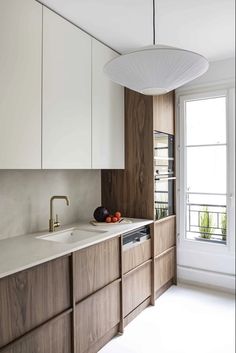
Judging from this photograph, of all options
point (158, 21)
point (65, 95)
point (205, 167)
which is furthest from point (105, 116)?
point (205, 167)

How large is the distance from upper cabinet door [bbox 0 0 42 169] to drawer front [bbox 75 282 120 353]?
3.33ft

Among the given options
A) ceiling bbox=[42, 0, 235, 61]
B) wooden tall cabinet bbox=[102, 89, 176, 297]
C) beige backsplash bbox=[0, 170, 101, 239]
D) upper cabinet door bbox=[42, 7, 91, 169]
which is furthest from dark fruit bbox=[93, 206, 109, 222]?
ceiling bbox=[42, 0, 235, 61]

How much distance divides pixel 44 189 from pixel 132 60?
1397mm

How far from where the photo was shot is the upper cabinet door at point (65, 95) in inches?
79.7

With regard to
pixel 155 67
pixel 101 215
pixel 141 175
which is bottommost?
pixel 101 215

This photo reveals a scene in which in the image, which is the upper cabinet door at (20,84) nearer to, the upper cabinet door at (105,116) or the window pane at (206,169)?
the upper cabinet door at (105,116)

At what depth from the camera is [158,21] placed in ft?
7.38

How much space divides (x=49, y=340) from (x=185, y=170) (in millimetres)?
2329

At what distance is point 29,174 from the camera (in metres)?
2.29

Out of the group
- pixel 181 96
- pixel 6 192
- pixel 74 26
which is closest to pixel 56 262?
pixel 6 192

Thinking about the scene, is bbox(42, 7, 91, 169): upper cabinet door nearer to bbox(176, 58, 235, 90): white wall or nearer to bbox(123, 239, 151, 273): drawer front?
bbox(123, 239, 151, 273): drawer front

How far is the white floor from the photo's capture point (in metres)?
2.15

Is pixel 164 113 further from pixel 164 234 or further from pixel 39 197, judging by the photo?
pixel 39 197

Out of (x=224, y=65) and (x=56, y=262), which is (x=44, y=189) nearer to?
(x=56, y=262)
